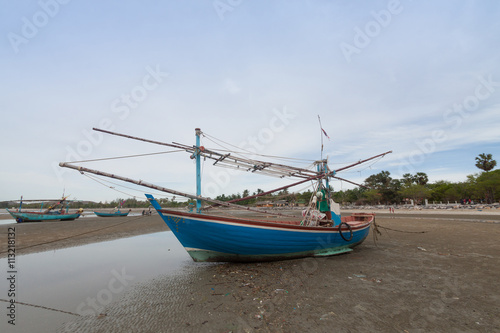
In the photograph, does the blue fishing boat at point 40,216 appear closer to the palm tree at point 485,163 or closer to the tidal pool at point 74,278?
the tidal pool at point 74,278

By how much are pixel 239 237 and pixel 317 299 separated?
11.0ft

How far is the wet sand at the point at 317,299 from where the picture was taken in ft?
14.2

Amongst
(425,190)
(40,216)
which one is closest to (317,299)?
(40,216)

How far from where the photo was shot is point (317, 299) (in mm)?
5504

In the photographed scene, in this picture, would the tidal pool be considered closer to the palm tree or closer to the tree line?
the tree line

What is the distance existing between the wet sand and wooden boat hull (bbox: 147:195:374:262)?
1.60ft

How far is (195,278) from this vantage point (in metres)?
7.35

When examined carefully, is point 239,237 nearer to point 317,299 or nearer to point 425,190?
point 317,299

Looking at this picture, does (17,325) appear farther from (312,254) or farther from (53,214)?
(53,214)

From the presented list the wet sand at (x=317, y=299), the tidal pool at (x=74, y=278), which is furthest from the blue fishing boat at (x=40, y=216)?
the wet sand at (x=317, y=299)

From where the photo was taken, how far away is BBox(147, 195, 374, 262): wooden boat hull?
7.73 m

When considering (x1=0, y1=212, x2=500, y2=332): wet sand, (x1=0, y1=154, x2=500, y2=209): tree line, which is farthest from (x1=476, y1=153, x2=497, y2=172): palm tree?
(x1=0, y1=212, x2=500, y2=332): wet sand

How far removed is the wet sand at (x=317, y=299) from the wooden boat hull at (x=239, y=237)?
487 mm

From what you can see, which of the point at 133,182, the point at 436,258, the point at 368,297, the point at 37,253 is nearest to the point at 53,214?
the point at 37,253
